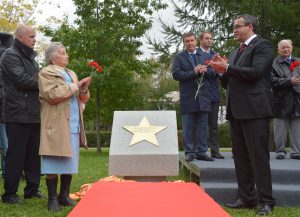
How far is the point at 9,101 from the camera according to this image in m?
5.43

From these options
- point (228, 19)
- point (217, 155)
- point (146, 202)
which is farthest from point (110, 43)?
point (146, 202)

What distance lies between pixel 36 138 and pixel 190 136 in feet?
7.92

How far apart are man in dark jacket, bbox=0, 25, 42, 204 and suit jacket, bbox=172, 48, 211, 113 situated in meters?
2.32

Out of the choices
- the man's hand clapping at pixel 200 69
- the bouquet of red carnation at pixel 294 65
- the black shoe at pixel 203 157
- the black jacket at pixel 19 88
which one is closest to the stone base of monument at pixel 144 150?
the black shoe at pixel 203 157

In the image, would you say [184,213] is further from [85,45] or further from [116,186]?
[85,45]

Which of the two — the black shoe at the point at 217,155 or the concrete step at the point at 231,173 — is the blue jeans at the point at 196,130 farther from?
the concrete step at the point at 231,173

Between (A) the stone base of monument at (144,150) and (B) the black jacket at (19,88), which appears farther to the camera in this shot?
(A) the stone base of monument at (144,150)

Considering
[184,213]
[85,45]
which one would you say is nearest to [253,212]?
[184,213]

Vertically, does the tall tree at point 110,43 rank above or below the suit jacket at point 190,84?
above

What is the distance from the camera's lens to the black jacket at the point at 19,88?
17.6ft

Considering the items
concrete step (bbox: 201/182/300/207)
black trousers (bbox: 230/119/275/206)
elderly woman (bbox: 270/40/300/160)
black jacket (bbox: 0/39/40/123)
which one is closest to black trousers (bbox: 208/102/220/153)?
elderly woman (bbox: 270/40/300/160)

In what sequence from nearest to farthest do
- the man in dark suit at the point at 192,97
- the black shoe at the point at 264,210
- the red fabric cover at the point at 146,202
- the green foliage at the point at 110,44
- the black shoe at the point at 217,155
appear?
1. the red fabric cover at the point at 146,202
2. the black shoe at the point at 264,210
3. the man in dark suit at the point at 192,97
4. the black shoe at the point at 217,155
5. the green foliage at the point at 110,44

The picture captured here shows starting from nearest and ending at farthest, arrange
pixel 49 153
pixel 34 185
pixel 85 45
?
1. pixel 49 153
2. pixel 34 185
3. pixel 85 45

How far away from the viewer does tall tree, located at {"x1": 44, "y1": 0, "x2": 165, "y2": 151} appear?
56.4 ft
